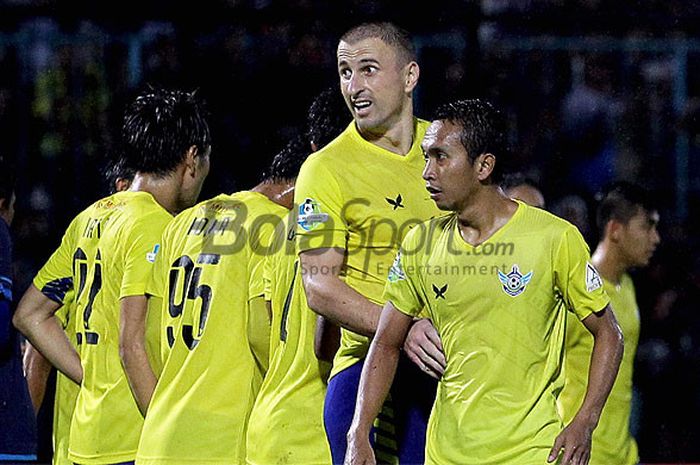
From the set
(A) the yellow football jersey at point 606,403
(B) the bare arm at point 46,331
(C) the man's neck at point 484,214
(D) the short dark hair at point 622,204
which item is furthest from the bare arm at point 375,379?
(D) the short dark hair at point 622,204

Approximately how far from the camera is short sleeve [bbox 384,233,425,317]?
4062mm

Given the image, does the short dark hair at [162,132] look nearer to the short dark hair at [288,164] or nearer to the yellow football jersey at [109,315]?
the yellow football jersey at [109,315]

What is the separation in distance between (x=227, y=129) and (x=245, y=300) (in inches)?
145

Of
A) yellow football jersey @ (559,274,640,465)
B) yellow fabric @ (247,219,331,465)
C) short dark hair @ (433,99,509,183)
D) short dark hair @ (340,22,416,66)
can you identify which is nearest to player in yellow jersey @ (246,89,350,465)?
yellow fabric @ (247,219,331,465)

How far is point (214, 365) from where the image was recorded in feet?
15.7

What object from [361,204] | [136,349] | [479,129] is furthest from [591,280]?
[136,349]

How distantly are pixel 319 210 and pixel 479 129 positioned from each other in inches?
27.0

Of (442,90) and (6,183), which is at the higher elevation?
(442,90)

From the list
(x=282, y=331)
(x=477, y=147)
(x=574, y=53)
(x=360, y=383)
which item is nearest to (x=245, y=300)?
(x=282, y=331)

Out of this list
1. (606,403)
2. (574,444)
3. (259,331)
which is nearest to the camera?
(574,444)

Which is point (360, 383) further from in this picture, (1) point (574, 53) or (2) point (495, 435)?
(1) point (574, 53)

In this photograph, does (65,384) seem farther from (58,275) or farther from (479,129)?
(479,129)

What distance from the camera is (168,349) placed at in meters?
4.94

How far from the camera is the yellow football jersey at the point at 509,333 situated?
12.6ft
